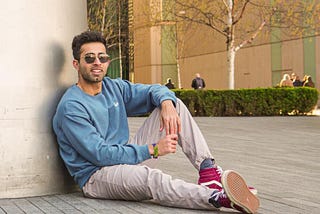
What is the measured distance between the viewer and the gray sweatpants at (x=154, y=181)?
4.38 meters

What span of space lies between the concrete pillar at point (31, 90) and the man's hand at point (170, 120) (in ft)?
3.17

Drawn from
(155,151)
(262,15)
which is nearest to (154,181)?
(155,151)

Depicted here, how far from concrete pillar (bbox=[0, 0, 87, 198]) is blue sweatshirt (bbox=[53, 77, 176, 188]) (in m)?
0.18

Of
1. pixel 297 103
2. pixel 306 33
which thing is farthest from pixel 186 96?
pixel 306 33

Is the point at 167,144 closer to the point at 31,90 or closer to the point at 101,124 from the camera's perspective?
the point at 101,124

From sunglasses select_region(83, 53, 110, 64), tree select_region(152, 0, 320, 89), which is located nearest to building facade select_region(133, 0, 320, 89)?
tree select_region(152, 0, 320, 89)

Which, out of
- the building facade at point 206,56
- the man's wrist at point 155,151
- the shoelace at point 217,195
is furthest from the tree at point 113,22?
the shoelace at point 217,195

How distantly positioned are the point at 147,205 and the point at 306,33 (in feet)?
93.6

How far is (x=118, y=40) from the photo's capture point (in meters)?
44.4

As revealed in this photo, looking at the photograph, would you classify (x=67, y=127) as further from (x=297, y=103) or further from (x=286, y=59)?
(x=286, y=59)

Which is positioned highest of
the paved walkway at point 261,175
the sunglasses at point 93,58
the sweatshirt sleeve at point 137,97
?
the sunglasses at point 93,58

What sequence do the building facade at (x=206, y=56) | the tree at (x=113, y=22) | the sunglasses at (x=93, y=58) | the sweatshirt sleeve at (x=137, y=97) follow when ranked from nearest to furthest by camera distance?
the sunglasses at (x=93, y=58)
the sweatshirt sleeve at (x=137, y=97)
the building facade at (x=206, y=56)
the tree at (x=113, y=22)

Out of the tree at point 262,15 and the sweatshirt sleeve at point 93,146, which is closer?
the sweatshirt sleeve at point 93,146

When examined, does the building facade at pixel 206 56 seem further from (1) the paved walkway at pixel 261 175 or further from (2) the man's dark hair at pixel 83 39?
(2) the man's dark hair at pixel 83 39
